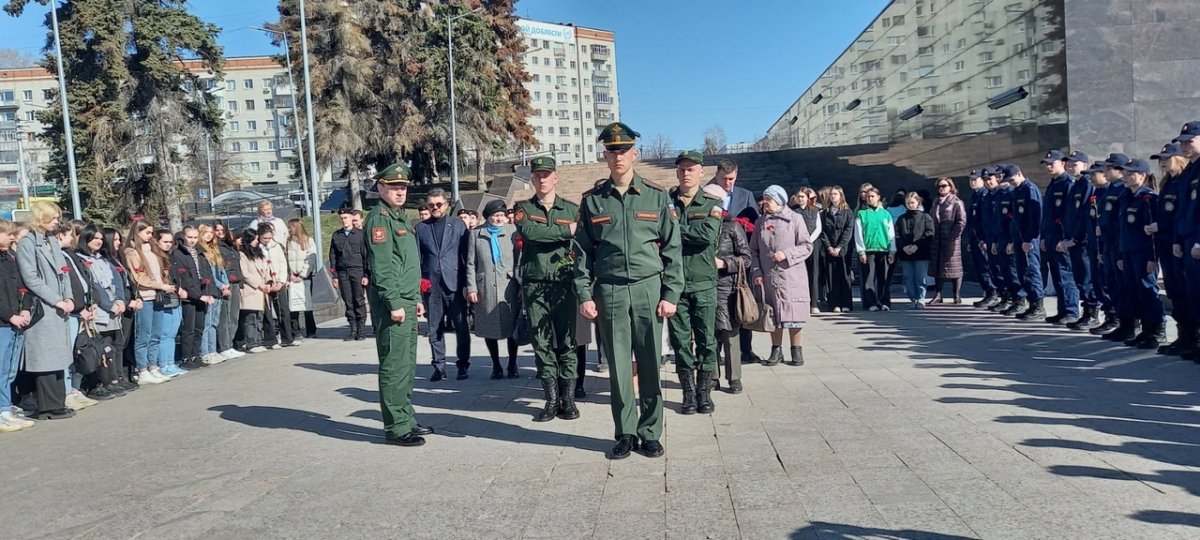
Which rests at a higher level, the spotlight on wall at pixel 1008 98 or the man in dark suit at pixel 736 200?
the spotlight on wall at pixel 1008 98

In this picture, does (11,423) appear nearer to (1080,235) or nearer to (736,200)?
(736,200)

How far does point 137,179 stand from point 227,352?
25102mm

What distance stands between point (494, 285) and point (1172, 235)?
646 cm

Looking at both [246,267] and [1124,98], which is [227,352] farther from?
[1124,98]

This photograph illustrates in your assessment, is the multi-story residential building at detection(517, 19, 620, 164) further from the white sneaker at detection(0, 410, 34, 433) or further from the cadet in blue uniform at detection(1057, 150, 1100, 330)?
the white sneaker at detection(0, 410, 34, 433)

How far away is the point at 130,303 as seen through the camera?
9.71 metres

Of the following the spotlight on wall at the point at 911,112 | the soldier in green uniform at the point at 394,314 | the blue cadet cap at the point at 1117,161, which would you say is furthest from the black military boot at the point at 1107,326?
the spotlight on wall at the point at 911,112

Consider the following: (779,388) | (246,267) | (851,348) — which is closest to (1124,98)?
(851,348)

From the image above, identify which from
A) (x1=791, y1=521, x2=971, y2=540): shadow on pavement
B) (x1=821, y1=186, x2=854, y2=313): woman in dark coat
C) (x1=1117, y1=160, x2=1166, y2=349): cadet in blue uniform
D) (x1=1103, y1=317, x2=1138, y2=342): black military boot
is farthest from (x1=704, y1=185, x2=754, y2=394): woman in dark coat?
(x1=821, y1=186, x2=854, y2=313): woman in dark coat

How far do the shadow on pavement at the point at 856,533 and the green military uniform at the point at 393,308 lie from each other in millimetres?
3242

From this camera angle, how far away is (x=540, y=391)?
8.55m

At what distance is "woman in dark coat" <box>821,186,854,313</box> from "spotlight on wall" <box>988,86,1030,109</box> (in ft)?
19.2

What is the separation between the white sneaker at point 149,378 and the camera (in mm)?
10297

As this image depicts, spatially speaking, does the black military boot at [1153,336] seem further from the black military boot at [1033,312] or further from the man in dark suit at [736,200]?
the man in dark suit at [736,200]
